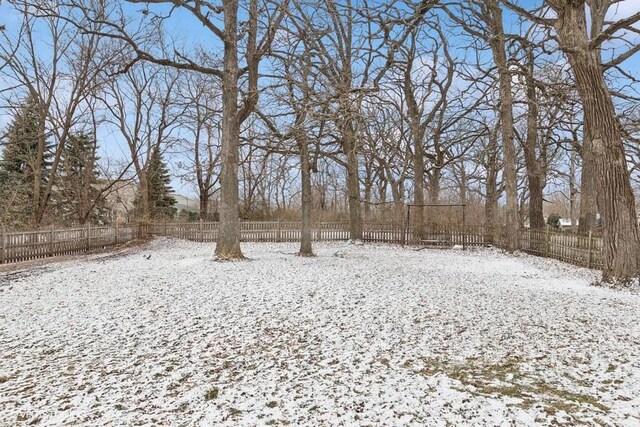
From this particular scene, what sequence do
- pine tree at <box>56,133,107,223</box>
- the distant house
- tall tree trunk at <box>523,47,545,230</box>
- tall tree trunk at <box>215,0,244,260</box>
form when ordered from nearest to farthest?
tall tree trunk at <box>215,0,244,260</box>
tall tree trunk at <box>523,47,545,230</box>
pine tree at <box>56,133,107,223</box>
the distant house

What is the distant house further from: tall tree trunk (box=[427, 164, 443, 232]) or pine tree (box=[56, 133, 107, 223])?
tall tree trunk (box=[427, 164, 443, 232])

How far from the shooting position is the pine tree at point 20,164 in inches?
727

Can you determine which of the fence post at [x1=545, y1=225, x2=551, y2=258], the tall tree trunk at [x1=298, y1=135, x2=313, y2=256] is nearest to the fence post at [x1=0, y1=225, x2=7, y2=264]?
the tall tree trunk at [x1=298, y1=135, x2=313, y2=256]

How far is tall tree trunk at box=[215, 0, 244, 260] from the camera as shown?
1115 cm

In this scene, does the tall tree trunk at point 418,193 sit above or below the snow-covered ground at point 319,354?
above

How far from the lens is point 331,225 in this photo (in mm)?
21016

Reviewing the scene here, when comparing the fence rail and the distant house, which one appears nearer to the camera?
the fence rail

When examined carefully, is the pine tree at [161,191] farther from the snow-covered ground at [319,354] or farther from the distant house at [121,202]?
the snow-covered ground at [319,354]

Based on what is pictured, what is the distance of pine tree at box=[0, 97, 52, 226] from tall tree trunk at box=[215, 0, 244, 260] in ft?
37.1

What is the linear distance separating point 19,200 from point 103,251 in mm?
6957

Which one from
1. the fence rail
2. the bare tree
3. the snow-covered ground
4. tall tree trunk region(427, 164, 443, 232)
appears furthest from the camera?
tall tree trunk region(427, 164, 443, 232)

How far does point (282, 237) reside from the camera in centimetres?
2139

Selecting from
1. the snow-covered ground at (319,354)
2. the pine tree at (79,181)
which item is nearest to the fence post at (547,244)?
the snow-covered ground at (319,354)

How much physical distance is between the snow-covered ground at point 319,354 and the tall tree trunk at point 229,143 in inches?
150
